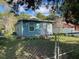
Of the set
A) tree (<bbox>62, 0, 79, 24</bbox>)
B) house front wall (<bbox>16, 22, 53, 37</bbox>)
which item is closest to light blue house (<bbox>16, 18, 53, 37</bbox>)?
house front wall (<bbox>16, 22, 53, 37</bbox>)

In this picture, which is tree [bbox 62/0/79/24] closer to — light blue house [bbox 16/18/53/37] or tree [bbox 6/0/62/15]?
tree [bbox 6/0/62/15]

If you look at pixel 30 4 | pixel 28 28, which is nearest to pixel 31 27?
pixel 28 28

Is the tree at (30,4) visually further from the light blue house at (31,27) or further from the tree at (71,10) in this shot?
the light blue house at (31,27)

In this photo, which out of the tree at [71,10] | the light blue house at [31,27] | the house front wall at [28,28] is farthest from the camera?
the light blue house at [31,27]

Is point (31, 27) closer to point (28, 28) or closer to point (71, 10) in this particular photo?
point (28, 28)

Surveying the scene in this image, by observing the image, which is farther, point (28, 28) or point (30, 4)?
point (28, 28)

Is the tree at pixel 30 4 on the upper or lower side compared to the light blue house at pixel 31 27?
upper

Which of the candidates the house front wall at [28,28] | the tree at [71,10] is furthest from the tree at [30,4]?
the house front wall at [28,28]

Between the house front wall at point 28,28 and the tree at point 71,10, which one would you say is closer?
the tree at point 71,10

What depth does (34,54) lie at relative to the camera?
10.8 metres

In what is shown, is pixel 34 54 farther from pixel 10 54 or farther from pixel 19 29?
pixel 19 29

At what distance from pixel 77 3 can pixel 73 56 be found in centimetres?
228

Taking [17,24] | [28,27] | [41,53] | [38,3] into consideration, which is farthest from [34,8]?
[17,24]

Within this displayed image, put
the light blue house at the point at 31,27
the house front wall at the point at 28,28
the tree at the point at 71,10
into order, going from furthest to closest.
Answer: the light blue house at the point at 31,27
the house front wall at the point at 28,28
the tree at the point at 71,10
